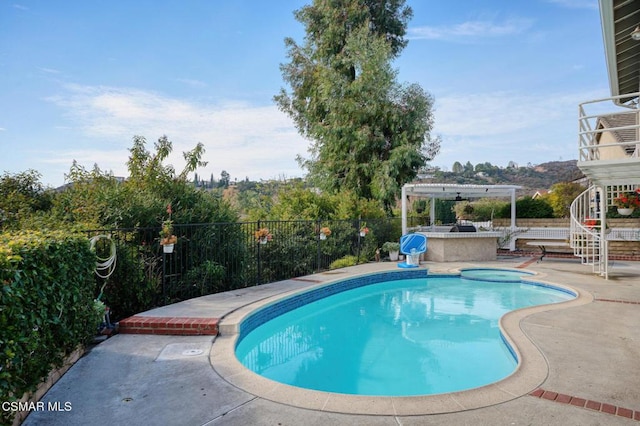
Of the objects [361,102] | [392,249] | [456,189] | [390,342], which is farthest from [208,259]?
[361,102]

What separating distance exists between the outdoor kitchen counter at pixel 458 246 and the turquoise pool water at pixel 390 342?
12.4ft

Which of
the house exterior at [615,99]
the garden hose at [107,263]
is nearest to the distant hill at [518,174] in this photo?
the house exterior at [615,99]

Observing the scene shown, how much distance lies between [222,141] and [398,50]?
10867mm

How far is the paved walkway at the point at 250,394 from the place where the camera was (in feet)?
9.95

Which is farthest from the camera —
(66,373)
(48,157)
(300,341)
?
(48,157)

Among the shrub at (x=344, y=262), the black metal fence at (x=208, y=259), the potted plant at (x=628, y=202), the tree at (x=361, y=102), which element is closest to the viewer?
the black metal fence at (x=208, y=259)

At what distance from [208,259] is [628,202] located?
11074 millimetres

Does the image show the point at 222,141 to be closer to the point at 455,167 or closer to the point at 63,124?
the point at 63,124

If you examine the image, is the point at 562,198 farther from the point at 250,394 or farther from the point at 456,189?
the point at 250,394

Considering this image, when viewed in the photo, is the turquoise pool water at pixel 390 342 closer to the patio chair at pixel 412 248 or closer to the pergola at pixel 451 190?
the patio chair at pixel 412 248

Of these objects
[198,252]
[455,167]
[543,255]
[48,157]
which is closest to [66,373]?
[198,252]

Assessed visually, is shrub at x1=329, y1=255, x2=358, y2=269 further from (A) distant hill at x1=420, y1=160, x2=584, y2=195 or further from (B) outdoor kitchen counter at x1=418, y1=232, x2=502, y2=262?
(A) distant hill at x1=420, y1=160, x2=584, y2=195

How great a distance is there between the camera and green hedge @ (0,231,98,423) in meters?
2.74

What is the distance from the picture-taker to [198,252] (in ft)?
25.3
